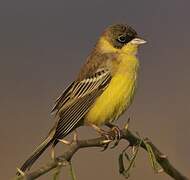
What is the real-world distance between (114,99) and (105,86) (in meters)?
0.11

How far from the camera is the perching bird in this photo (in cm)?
274

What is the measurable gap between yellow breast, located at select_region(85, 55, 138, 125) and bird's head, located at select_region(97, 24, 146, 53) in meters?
0.16

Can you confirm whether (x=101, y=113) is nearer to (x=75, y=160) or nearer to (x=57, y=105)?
(x=57, y=105)

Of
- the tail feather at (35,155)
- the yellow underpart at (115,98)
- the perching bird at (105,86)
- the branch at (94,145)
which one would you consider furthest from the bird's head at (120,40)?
the branch at (94,145)

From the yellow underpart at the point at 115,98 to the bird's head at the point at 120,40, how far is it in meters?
0.14

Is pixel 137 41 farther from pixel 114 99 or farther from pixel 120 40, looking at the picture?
pixel 114 99

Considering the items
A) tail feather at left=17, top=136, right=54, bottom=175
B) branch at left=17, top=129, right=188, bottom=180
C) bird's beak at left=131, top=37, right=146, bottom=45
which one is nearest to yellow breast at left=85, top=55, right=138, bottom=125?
bird's beak at left=131, top=37, right=146, bottom=45

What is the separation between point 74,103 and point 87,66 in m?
0.30

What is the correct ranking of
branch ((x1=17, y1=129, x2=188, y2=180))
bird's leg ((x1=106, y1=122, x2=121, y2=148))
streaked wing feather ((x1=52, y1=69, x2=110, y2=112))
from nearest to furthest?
branch ((x1=17, y1=129, x2=188, y2=180)) < bird's leg ((x1=106, y1=122, x2=121, y2=148)) < streaked wing feather ((x1=52, y1=69, x2=110, y2=112))

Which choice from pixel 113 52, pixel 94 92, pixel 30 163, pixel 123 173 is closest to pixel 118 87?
pixel 94 92

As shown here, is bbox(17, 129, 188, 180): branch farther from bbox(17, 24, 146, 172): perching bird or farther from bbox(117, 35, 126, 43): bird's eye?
bbox(117, 35, 126, 43): bird's eye

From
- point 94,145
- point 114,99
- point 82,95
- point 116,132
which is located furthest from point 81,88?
point 94,145

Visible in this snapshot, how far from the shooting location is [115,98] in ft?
9.08

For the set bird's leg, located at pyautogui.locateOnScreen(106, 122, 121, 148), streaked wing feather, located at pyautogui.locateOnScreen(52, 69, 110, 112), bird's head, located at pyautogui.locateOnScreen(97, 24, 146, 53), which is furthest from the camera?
bird's head, located at pyautogui.locateOnScreen(97, 24, 146, 53)
